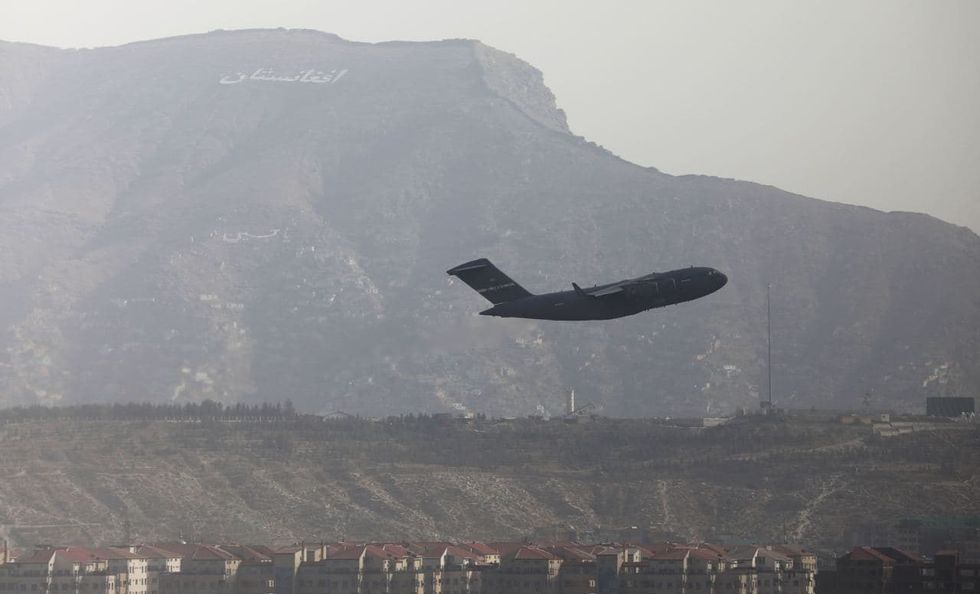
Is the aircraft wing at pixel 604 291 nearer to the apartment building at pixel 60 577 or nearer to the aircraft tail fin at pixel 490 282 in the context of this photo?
the aircraft tail fin at pixel 490 282

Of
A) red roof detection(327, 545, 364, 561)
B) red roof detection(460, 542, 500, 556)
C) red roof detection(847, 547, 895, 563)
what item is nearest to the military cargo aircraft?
red roof detection(327, 545, 364, 561)

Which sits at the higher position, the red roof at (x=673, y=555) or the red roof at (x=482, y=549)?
the red roof at (x=482, y=549)

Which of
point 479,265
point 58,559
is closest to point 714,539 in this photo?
point 58,559

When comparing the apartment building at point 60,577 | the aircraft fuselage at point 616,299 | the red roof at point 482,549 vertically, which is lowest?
the apartment building at point 60,577

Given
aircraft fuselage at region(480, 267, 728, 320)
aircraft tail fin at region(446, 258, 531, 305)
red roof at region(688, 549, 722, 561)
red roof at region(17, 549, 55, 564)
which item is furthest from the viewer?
red roof at region(688, 549, 722, 561)

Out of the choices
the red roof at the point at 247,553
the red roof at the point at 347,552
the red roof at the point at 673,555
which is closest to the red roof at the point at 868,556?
the red roof at the point at 673,555

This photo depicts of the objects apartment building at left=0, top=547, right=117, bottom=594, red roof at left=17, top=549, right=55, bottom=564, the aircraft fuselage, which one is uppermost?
the aircraft fuselage

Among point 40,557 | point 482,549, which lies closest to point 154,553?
point 40,557

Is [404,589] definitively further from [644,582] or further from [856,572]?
[856,572]

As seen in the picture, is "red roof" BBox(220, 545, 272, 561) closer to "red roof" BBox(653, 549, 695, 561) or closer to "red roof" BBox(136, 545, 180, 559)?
"red roof" BBox(136, 545, 180, 559)
